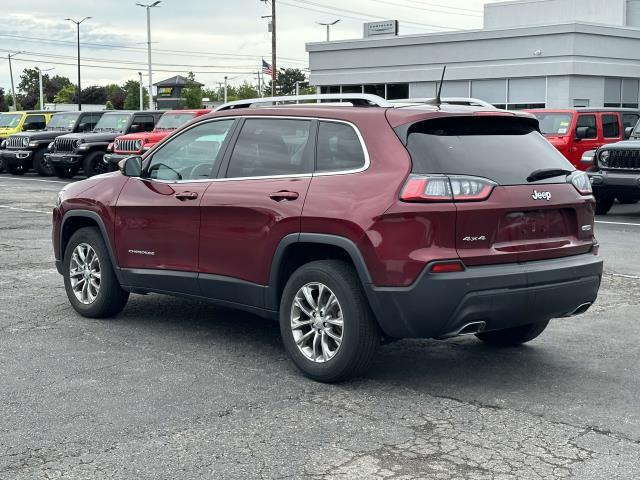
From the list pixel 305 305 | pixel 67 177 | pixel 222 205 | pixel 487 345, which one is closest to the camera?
pixel 305 305

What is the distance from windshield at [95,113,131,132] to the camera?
27.2 meters

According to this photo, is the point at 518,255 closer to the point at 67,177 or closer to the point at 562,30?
the point at 67,177

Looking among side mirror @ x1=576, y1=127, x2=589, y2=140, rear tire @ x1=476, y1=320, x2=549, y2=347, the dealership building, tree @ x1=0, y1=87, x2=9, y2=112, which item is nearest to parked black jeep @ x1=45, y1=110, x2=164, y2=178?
side mirror @ x1=576, y1=127, x2=589, y2=140

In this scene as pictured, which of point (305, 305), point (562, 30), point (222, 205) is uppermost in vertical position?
point (562, 30)

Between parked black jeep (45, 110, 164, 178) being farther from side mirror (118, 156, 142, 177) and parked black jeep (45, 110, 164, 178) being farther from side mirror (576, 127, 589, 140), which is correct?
side mirror (118, 156, 142, 177)

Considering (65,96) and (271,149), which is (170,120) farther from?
(65,96)

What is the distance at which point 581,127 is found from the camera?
65.5ft

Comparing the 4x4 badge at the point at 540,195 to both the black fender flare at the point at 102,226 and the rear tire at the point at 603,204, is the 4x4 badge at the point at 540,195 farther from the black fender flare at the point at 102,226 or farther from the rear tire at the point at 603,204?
the rear tire at the point at 603,204

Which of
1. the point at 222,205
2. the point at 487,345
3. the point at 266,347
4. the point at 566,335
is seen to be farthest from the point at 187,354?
the point at 566,335

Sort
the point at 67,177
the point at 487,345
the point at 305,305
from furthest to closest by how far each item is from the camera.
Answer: the point at 67,177 < the point at 487,345 < the point at 305,305

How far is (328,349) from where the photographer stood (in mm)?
5934

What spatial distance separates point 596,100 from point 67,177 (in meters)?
22.5

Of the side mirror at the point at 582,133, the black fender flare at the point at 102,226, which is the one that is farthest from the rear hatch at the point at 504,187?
the side mirror at the point at 582,133

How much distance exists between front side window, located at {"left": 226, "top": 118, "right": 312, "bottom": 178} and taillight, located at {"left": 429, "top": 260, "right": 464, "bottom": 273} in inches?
45.4
